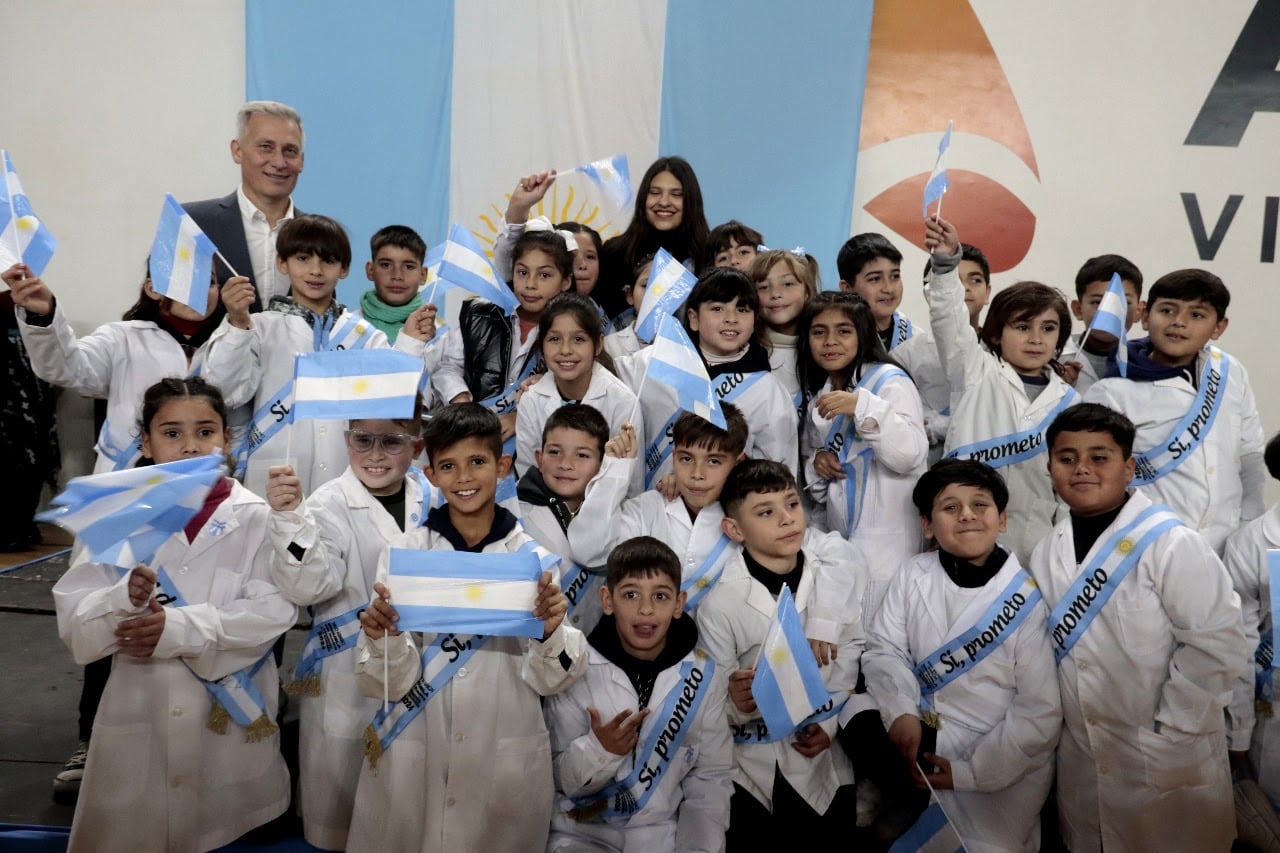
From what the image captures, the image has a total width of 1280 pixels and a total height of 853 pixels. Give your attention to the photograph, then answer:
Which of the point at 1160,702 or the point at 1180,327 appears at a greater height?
the point at 1180,327

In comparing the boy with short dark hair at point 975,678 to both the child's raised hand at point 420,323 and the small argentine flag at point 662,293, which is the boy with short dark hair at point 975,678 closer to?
the small argentine flag at point 662,293

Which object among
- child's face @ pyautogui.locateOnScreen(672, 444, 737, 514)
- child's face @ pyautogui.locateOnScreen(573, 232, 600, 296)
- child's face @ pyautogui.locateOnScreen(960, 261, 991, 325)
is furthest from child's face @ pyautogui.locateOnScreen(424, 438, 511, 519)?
child's face @ pyautogui.locateOnScreen(960, 261, 991, 325)

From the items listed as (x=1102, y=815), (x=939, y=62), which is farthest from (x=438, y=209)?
(x=1102, y=815)

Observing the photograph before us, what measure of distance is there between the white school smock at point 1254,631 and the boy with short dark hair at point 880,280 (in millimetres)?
1393

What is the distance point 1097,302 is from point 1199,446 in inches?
41.9

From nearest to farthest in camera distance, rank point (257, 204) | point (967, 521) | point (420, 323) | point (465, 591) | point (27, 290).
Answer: point (465, 591) → point (27, 290) → point (967, 521) → point (420, 323) → point (257, 204)

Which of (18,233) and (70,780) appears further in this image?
(70,780)

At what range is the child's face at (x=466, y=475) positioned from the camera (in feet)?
9.91

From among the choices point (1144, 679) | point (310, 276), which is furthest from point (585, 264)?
point (1144, 679)

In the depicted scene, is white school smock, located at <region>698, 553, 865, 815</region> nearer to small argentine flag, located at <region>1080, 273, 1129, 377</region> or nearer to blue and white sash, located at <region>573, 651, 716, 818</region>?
blue and white sash, located at <region>573, 651, 716, 818</region>

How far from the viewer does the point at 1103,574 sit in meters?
3.21

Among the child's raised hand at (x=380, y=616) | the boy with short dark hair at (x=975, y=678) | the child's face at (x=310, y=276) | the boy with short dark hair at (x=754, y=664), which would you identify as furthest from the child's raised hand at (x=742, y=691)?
the child's face at (x=310, y=276)

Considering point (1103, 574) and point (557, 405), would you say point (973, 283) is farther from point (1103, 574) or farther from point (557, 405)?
point (557, 405)

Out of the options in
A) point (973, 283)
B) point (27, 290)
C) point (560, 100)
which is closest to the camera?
point (27, 290)
